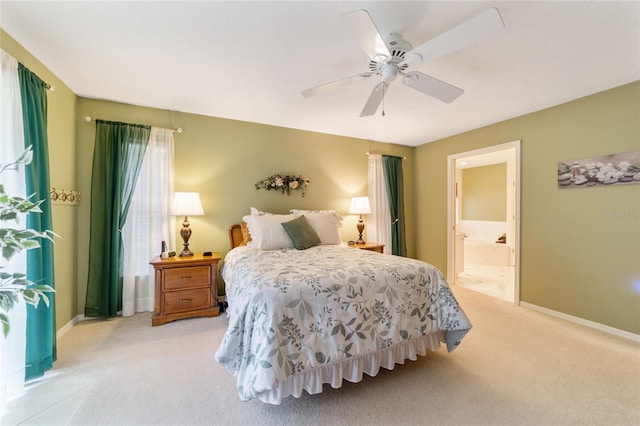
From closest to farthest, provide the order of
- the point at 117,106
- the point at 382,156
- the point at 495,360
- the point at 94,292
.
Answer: the point at 495,360 < the point at 94,292 < the point at 117,106 < the point at 382,156

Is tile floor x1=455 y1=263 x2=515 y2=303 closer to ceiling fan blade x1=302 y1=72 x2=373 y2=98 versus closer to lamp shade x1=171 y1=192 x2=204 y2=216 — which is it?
ceiling fan blade x1=302 y1=72 x2=373 y2=98

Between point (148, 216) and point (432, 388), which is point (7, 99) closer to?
point (148, 216)

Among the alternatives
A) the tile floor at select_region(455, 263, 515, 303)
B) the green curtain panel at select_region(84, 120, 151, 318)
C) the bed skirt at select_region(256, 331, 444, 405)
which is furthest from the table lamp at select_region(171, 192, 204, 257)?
the tile floor at select_region(455, 263, 515, 303)

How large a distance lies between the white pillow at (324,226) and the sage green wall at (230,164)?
64cm

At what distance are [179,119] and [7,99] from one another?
163cm

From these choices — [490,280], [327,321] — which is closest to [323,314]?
[327,321]

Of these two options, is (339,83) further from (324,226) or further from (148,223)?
(148,223)

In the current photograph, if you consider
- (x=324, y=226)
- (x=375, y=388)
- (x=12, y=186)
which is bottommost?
(x=375, y=388)

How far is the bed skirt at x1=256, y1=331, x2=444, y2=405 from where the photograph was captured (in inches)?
60.4

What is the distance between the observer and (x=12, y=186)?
5.69ft

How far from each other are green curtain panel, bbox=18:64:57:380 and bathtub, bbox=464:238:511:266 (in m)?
7.01

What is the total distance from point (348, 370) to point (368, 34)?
2132 mm

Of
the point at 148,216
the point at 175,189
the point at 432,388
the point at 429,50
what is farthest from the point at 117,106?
the point at 432,388

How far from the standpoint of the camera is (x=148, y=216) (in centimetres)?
308
